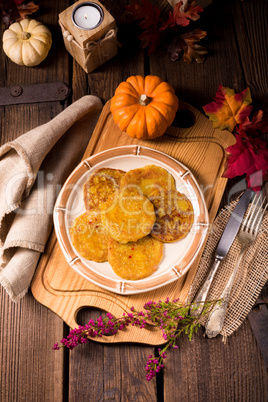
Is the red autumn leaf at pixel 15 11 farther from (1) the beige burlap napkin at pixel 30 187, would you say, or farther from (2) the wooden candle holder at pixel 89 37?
(1) the beige burlap napkin at pixel 30 187

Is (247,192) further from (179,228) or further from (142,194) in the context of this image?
(142,194)

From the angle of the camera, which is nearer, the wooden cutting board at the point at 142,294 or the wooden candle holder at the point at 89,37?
the wooden cutting board at the point at 142,294

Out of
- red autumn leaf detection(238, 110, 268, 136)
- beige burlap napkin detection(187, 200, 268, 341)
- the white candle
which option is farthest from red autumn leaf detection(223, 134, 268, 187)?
the white candle

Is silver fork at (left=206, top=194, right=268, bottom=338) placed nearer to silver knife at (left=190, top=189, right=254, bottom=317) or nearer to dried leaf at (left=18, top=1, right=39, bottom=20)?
silver knife at (left=190, top=189, right=254, bottom=317)

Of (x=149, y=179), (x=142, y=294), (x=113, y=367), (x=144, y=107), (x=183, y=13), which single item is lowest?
(x=113, y=367)

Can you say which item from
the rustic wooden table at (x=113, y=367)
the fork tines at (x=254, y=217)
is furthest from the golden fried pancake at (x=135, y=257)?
the fork tines at (x=254, y=217)

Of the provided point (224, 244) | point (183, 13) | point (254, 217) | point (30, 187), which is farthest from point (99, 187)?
point (183, 13)

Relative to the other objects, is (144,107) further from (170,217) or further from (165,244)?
(165,244)
